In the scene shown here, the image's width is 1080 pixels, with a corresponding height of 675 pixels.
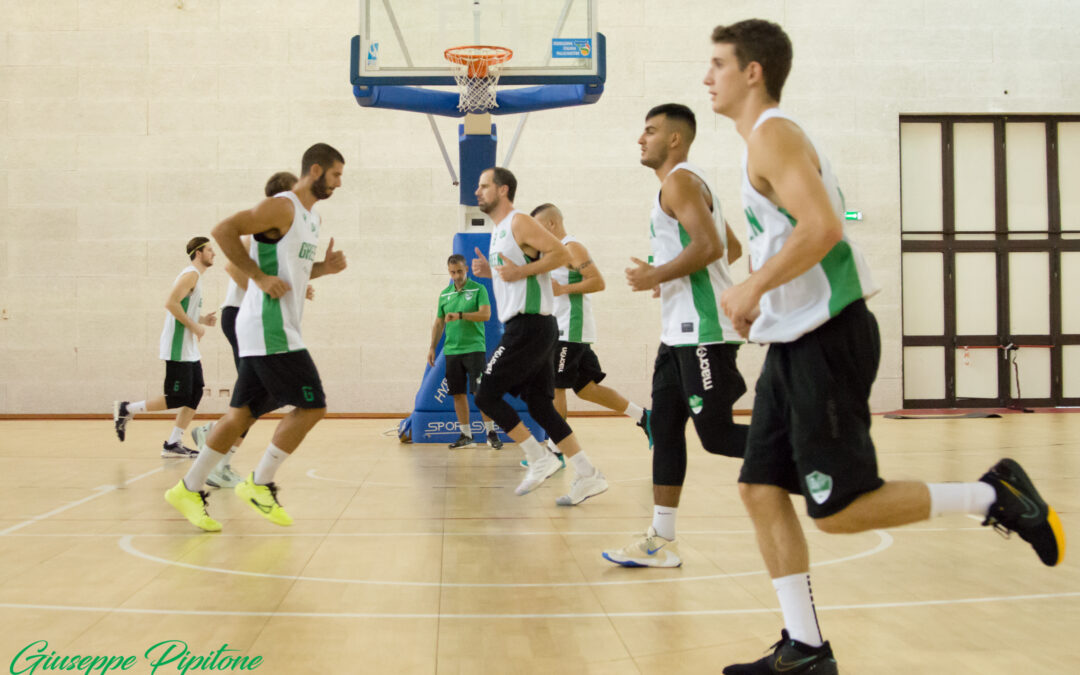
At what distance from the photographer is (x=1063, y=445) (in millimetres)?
7934

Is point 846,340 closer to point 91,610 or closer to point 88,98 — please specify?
point 91,610

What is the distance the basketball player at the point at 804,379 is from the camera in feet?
6.61

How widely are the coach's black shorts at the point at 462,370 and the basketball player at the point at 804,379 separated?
5817 mm

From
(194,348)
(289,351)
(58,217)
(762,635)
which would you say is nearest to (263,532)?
(289,351)

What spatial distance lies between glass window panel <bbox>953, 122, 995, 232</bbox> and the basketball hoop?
8.50m

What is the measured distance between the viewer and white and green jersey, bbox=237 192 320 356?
13.6ft

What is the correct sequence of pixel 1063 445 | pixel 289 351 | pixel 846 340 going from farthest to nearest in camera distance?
pixel 1063 445, pixel 289 351, pixel 846 340

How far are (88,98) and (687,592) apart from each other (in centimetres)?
1204

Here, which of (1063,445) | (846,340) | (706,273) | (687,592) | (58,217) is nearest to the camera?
(846,340)

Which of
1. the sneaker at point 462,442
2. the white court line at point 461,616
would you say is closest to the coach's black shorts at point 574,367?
the sneaker at point 462,442

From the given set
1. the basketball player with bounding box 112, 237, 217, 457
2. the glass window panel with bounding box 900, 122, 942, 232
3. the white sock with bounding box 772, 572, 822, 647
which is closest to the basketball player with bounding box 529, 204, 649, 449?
the basketball player with bounding box 112, 237, 217, 457

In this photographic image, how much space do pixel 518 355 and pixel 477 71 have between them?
337cm

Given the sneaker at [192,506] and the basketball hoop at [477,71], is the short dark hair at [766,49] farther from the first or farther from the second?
the basketball hoop at [477,71]

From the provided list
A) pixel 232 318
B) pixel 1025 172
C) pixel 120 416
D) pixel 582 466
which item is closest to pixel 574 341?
pixel 582 466
